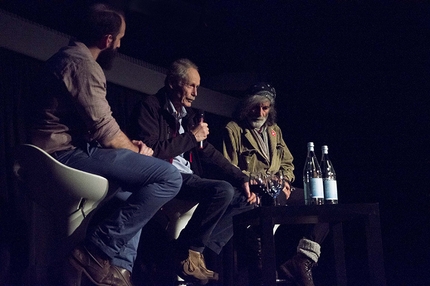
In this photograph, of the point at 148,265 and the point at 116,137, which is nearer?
the point at 116,137

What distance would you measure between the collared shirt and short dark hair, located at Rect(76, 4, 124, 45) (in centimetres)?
72

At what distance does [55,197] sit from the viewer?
1.98 meters

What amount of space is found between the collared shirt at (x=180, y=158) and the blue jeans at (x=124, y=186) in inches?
25.6

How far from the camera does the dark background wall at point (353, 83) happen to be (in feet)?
11.3

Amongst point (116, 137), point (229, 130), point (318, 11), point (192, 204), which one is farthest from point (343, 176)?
point (116, 137)

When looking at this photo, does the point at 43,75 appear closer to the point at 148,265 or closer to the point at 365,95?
the point at 148,265

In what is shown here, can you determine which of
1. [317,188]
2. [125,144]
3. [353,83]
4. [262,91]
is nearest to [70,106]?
[125,144]

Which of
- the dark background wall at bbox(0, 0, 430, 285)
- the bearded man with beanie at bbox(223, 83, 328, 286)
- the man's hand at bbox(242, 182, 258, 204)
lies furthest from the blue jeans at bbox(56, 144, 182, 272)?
the dark background wall at bbox(0, 0, 430, 285)

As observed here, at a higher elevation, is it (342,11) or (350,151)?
(342,11)

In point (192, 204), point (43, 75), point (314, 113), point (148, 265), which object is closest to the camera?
point (43, 75)

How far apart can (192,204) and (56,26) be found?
6.46 feet

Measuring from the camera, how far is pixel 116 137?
2.11 m

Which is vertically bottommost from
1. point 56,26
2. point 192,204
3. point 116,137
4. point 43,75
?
point 192,204

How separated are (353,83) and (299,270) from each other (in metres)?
1.61
